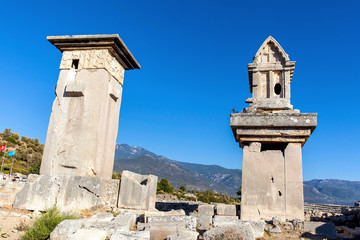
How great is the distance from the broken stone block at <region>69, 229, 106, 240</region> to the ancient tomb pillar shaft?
2839 mm

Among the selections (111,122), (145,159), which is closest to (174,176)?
(145,159)

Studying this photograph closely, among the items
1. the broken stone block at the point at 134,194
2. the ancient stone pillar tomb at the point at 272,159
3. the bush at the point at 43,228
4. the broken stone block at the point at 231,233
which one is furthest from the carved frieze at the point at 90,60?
the broken stone block at the point at 231,233

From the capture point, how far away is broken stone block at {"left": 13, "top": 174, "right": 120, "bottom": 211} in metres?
5.75

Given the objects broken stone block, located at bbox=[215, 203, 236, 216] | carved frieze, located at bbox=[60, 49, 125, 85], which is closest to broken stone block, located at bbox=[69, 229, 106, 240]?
broken stone block, located at bbox=[215, 203, 236, 216]

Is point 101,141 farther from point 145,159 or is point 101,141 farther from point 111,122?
point 145,159

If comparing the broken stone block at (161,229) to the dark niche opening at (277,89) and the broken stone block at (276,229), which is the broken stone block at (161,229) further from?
the dark niche opening at (277,89)

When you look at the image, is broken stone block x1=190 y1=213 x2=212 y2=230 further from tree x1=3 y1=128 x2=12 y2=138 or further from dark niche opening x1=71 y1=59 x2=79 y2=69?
tree x1=3 y1=128 x2=12 y2=138

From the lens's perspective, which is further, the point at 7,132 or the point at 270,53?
the point at 7,132

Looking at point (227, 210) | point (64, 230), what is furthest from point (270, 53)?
point (64, 230)

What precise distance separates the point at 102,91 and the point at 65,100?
97cm

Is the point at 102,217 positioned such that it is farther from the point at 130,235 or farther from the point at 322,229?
the point at 322,229

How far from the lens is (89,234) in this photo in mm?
3303

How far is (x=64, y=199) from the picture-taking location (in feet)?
19.1

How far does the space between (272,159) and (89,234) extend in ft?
11.9
